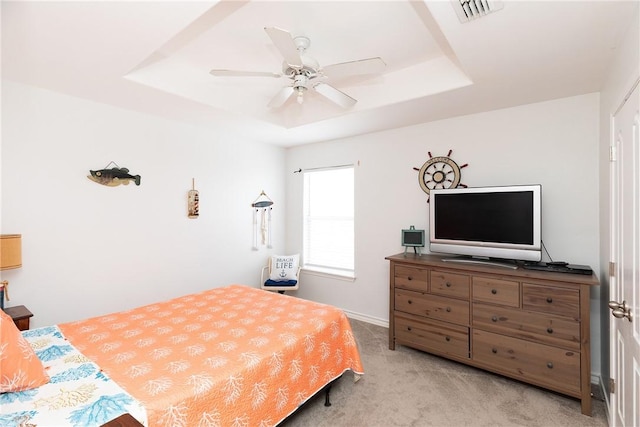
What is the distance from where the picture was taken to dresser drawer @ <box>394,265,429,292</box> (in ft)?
9.86

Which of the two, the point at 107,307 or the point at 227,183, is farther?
the point at 227,183

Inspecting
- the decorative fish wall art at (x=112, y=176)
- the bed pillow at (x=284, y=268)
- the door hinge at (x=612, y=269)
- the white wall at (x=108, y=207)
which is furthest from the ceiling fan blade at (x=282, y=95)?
the door hinge at (x=612, y=269)

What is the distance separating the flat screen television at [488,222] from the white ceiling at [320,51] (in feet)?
2.96

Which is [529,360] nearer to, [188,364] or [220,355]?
[220,355]

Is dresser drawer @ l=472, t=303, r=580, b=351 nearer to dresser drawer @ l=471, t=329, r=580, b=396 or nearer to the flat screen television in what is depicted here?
dresser drawer @ l=471, t=329, r=580, b=396

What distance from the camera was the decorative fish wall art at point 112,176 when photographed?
2887 millimetres

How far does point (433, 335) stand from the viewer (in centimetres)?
294

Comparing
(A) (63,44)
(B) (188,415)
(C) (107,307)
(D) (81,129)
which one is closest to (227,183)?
(D) (81,129)

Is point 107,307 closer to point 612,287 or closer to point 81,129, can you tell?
point 81,129

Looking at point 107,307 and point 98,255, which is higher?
point 98,255

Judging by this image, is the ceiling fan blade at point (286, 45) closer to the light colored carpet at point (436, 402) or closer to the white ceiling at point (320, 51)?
the white ceiling at point (320, 51)

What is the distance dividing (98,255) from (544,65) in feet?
13.6

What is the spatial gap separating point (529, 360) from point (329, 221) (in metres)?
2.82

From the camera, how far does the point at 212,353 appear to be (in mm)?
1809
